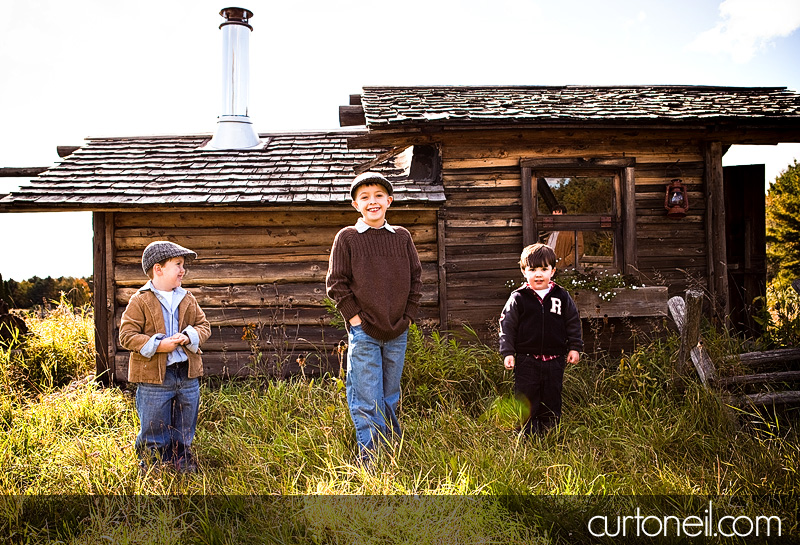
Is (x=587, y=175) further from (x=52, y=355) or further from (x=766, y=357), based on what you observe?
(x=52, y=355)

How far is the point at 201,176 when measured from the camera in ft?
23.1

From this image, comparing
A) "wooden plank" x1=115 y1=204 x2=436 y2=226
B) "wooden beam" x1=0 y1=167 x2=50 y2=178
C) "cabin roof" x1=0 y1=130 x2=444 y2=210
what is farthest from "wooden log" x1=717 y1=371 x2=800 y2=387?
"wooden beam" x1=0 y1=167 x2=50 y2=178

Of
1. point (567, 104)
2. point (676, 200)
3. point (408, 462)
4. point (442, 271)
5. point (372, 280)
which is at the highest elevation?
point (567, 104)

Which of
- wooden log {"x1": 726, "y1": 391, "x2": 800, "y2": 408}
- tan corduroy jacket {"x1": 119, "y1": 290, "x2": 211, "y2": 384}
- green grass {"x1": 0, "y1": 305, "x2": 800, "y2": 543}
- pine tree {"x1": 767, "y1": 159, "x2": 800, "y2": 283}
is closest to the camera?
green grass {"x1": 0, "y1": 305, "x2": 800, "y2": 543}

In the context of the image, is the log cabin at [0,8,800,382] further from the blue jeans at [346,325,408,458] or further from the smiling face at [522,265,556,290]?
the blue jeans at [346,325,408,458]

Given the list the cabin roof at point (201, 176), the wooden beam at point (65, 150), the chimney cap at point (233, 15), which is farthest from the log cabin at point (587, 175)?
the wooden beam at point (65, 150)

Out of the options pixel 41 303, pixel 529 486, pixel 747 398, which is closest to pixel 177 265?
pixel 529 486

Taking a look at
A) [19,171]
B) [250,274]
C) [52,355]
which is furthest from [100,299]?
[19,171]

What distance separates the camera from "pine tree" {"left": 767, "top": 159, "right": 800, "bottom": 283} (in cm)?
1781

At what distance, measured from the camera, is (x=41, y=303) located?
378 inches

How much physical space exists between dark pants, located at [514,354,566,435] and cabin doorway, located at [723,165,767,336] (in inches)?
191

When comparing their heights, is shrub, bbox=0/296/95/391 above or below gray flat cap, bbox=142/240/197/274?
below

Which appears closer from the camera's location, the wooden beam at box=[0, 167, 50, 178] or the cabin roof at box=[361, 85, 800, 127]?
the cabin roof at box=[361, 85, 800, 127]

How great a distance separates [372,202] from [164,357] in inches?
69.4
